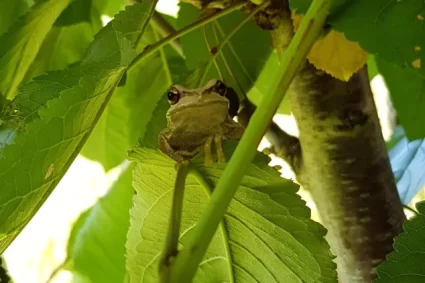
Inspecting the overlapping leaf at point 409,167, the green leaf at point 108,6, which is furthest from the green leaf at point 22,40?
the overlapping leaf at point 409,167

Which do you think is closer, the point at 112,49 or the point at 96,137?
the point at 112,49

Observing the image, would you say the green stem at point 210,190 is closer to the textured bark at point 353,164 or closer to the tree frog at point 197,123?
the tree frog at point 197,123

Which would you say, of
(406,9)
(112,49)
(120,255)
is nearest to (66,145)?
(112,49)

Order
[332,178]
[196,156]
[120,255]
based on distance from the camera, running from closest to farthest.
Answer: [196,156] → [332,178] → [120,255]

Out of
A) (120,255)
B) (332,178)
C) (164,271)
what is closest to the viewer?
(164,271)


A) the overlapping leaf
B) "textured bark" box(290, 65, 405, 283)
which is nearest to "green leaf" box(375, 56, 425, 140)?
"textured bark" box(290, 65, 405, 283)

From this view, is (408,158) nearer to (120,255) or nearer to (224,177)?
(120,255)

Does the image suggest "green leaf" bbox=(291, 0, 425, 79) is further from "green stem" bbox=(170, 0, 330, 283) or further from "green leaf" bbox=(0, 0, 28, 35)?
"green leaf" bbox=(0, 0, 28, 35)
